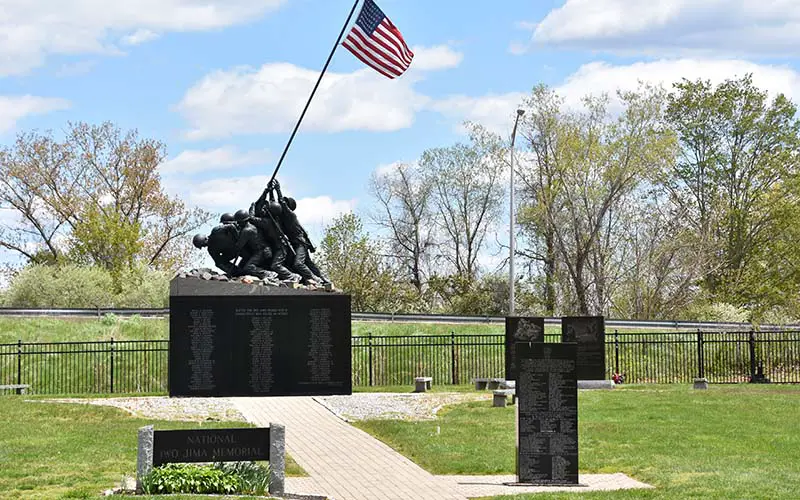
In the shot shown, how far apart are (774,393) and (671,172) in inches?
952

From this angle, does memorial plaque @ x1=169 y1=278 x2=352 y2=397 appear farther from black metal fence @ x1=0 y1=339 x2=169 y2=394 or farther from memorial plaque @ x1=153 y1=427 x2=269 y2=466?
black metal fence @ x1=0 y1=339 x2=169 y2=394

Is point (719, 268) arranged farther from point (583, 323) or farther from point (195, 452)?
point (195, 452)

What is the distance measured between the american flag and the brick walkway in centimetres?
635

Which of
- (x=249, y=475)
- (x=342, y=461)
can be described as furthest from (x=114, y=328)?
(x=249, y=475)

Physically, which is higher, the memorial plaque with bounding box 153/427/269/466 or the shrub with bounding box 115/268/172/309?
the shrub with bounding box 115/268/172/309

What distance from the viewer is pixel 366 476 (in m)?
15.4

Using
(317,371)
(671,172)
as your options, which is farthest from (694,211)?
(317,371)

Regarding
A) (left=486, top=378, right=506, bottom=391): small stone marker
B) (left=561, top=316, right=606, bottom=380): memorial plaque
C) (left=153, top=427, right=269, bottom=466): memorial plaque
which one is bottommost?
(left=486, top=378, right=506, bottom=391): small stone marker

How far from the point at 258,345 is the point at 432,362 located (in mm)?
19288

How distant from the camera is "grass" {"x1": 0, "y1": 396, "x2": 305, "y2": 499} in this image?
1367 centimetres

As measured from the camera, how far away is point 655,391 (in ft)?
88.8

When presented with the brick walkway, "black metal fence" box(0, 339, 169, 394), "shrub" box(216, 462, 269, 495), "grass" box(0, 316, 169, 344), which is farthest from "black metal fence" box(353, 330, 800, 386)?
"shrub" box(216, 462, 269, 495)

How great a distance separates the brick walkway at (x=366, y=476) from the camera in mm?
13984

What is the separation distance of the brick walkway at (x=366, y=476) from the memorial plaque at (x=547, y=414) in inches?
12.2
